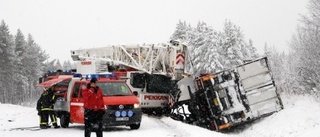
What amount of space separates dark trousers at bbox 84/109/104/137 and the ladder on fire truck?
985 centimetres

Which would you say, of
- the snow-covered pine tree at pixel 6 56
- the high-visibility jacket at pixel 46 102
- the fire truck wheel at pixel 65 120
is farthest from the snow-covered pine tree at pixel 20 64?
the fire truck wheel at pixel 65 120

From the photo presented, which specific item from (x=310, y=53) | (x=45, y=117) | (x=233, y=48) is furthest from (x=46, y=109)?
(x=233, y=48)

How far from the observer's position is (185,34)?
63.8 metres

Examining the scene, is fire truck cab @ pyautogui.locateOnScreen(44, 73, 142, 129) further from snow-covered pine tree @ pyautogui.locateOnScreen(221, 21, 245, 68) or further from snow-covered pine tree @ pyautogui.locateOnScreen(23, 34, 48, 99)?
snow-covered pine tree @ pyautogui.locateOnScreen(23, 34, 48, 99)

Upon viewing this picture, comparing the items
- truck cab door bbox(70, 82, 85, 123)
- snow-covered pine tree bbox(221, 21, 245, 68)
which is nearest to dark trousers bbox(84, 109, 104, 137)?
truck cab door bbox(70, 82, 85, 123)

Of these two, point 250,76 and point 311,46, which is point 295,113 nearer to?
point 250,76

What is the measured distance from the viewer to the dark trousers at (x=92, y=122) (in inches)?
429

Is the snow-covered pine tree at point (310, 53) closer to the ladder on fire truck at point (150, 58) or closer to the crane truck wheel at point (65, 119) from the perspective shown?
the ladder on fire truck at point (150, 58)

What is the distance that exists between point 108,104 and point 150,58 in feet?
25.6

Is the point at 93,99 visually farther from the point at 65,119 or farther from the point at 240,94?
the point at 240,94

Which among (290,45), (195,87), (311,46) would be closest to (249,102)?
(195,87)

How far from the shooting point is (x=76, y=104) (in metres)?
15.0

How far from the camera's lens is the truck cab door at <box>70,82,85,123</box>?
14695mm

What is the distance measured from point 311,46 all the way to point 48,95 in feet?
35.9
